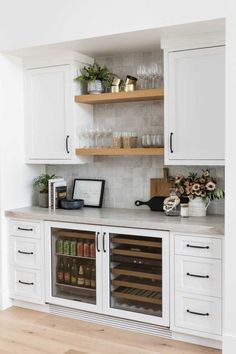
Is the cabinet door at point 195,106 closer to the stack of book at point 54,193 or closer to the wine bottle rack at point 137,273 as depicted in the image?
the wine bottle rack at point 137,273

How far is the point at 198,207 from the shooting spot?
11.6ft

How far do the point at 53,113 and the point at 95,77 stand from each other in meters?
0.50

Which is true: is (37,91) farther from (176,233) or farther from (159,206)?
(176,233)

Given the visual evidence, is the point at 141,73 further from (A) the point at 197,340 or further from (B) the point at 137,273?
(A) the point at 197,340

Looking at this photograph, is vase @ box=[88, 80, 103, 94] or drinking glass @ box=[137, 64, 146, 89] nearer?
drinking glass @ box=[137, 64, 146, 89]

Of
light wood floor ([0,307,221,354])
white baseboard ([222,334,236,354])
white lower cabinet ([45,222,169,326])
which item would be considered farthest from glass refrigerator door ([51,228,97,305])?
white baseboard ([222,334,236,354])

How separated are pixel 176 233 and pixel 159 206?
1.90 ft

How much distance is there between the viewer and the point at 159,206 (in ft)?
12.4

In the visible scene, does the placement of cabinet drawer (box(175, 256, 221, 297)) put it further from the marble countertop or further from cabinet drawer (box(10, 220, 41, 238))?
cabinet drawer (box(10, 220, 41, 238))

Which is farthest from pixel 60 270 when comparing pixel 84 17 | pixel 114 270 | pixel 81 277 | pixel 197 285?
pixel 84 17

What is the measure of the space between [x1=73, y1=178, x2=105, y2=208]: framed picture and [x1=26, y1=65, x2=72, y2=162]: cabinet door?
1.25 feet

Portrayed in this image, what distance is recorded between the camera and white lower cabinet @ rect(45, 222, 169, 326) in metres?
3.36

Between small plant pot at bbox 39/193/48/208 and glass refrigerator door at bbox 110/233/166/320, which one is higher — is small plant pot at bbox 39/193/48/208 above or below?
above

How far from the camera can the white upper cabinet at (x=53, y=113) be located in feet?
12.7
